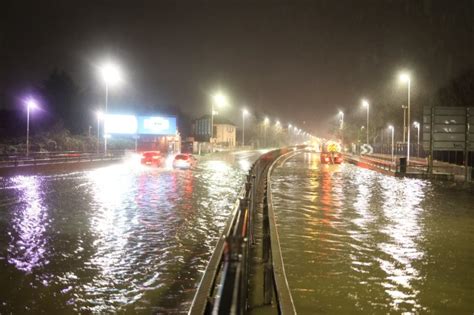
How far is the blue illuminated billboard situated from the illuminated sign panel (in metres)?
3.02

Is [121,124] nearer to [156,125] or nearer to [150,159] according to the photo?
[156,125]

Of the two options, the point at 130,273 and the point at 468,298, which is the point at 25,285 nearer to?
the point at 130,273

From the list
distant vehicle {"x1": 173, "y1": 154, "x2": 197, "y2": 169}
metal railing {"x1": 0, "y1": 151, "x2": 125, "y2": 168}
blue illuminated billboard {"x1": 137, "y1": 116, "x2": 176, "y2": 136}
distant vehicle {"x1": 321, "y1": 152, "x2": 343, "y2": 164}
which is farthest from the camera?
blue illuminated billboard {"x1": 137, "y1": 116, "x2": 176, "y2": 136}

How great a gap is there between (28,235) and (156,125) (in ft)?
240

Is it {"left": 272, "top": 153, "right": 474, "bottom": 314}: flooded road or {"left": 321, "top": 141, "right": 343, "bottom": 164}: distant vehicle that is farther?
{"left": 321, "top": 141, "right": 343, "bottom": 164}: distant vehicle

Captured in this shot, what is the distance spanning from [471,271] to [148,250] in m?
5.80

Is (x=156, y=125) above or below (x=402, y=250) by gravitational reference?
above

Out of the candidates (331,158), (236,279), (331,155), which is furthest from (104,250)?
(331,155)

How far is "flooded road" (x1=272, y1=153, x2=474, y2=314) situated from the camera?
7004 millimetres

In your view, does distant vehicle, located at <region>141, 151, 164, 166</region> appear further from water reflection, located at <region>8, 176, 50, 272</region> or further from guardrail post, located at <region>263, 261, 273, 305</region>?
guardrail post, located at <region>263, 261, 273, 305</region>

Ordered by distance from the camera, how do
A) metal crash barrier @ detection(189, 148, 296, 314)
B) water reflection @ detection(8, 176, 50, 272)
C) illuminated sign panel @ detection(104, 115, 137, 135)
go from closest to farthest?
metal crash barrier @ detection(189, 148, 296, 314) → water reflection @ detection(8, 176, 50, 272) → illuminated sign panel @ detection(104, 115, 137, 135)

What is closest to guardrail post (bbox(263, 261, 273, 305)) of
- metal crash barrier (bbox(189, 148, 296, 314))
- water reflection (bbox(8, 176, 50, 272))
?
metal crash barrier (bbox(189, 148, 296, 314))

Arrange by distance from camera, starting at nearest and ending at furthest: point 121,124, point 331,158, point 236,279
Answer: point 236,279
point 331,158
point 121,124

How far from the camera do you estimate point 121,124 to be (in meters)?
76.9
